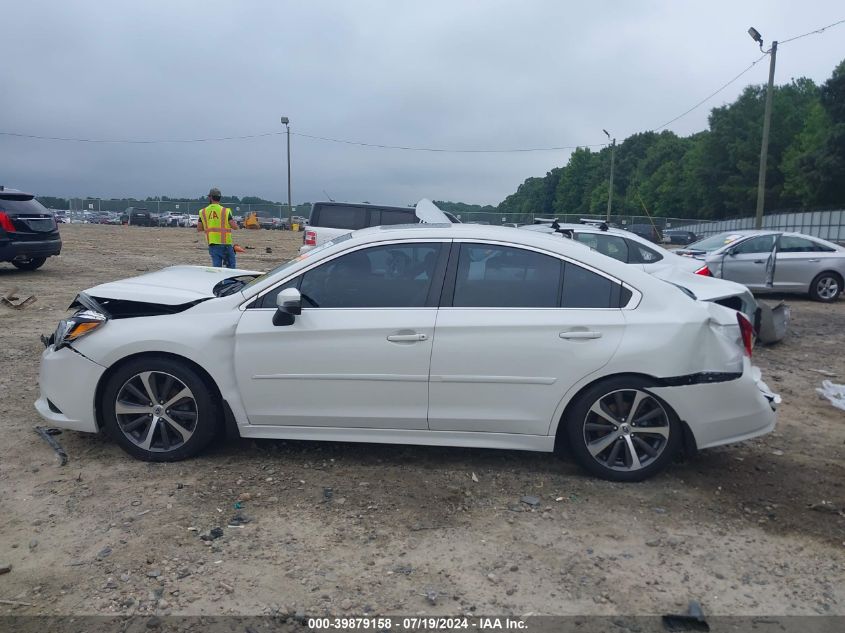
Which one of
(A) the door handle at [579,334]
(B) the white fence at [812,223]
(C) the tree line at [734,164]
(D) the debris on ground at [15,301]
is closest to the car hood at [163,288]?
(A) the door handle at [579,334]

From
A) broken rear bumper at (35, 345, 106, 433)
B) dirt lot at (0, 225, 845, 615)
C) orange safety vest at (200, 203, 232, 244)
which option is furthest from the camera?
orange safety vest at (200, 203, 232, 244)

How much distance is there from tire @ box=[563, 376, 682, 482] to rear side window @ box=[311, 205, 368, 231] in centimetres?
1100

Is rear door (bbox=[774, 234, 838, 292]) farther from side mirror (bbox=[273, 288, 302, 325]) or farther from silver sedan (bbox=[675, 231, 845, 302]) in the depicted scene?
side mirror (bbox=[273, 288, 302, 325])

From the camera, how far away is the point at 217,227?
11945mm

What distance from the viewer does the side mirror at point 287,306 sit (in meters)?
4.48

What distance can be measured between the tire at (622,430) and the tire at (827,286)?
38.4ft

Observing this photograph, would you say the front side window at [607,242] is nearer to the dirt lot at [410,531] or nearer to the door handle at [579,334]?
the dirt lot at [410,531]

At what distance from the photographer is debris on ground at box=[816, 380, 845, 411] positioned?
21.3ft

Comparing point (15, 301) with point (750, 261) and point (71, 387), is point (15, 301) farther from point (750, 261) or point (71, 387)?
point (750, 261)

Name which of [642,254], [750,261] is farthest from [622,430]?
[750,261]

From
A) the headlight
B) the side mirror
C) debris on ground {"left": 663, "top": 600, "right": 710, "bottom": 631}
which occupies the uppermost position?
the side mirror

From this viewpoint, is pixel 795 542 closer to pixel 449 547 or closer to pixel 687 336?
pixel 687 336

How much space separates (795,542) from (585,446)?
1.24 m

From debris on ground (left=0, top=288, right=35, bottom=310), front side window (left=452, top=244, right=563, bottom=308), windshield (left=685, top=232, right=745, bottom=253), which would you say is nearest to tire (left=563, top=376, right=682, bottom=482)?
front side window (left=452, top=244, right=563, bottom=308)
